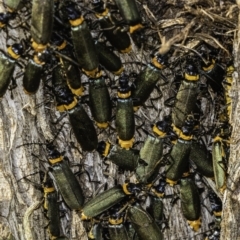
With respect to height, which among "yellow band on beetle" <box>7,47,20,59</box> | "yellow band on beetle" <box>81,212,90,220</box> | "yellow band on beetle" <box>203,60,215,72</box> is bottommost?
"yellow band on beetle" <box>81,212,90,220</box>

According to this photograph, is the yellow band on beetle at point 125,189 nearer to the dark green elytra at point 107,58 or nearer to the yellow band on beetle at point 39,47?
the dark green elytra at point 107,58

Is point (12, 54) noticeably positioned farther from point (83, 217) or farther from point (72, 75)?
point (83, 217)

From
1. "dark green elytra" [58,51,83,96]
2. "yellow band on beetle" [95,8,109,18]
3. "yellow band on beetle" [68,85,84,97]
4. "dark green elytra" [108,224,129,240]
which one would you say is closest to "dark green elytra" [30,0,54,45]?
"dark green elytra" [58,51,83,96]

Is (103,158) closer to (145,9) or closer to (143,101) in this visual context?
(143,101)

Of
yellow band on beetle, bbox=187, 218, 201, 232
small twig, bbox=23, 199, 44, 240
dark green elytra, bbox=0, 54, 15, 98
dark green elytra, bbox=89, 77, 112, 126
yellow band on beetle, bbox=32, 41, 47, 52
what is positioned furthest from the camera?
yellow band on beetle, bbox=187, 218, 201, 232

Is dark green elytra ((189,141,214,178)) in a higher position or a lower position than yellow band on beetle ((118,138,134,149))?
lower

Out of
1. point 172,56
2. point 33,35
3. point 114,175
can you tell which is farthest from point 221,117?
point 33,35

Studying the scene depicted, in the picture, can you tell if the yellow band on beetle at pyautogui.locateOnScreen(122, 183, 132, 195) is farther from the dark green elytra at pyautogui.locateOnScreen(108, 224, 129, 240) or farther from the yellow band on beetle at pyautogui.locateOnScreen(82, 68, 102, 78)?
the yellow band on beetle at pyautogui.locateOnScreen(82, 68, 102, 78)
